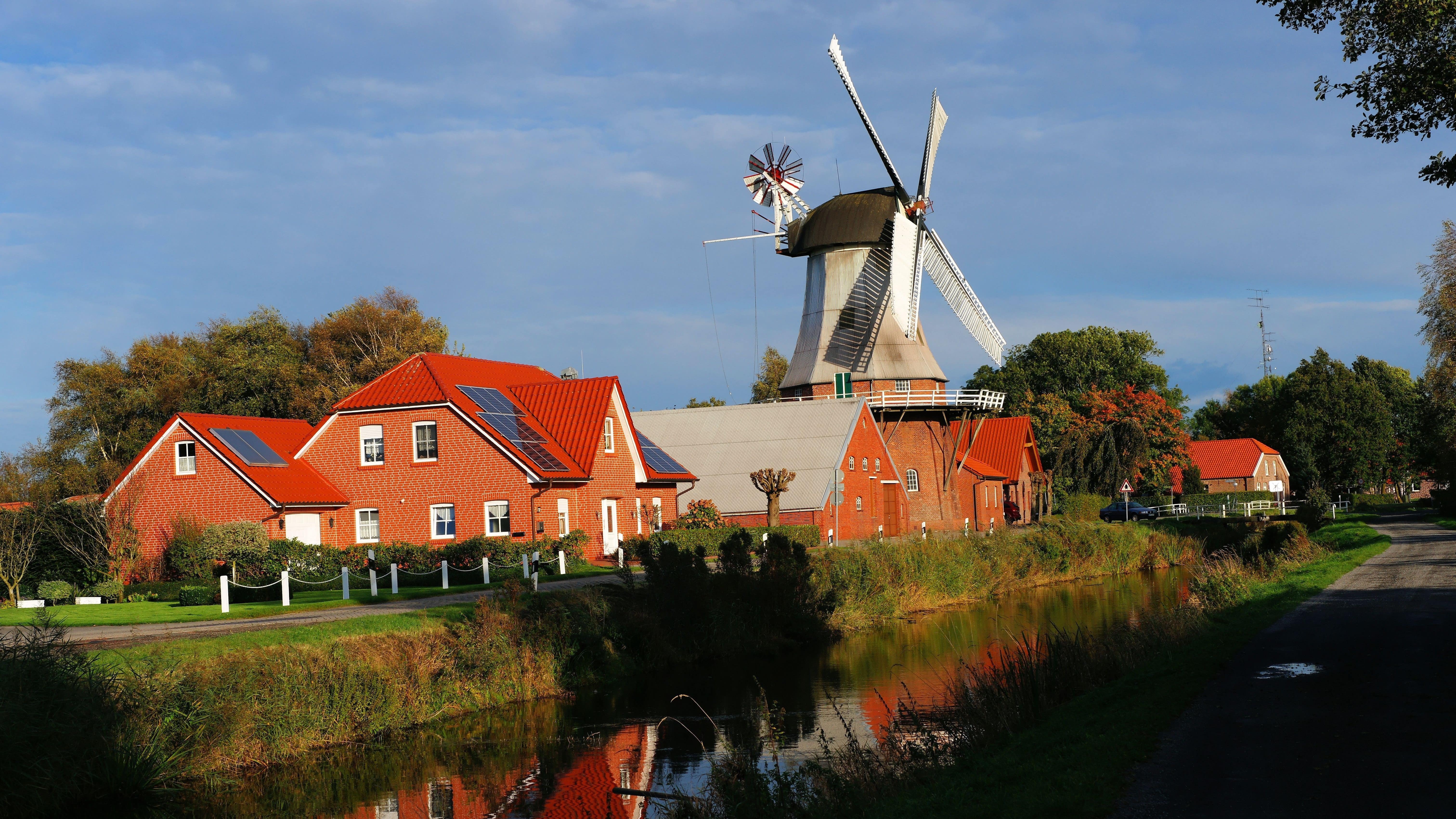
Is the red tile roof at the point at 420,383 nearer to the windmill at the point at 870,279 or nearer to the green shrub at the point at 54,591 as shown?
the green shrub at the point at 54,591

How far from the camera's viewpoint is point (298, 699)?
1609cm

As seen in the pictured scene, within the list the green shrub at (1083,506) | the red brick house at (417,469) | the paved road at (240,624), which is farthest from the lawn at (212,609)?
the green shrub at (1083,506)

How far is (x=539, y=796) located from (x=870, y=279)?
40.8m

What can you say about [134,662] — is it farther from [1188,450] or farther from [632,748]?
[1188,450]

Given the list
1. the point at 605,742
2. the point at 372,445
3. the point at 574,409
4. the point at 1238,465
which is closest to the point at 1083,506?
the point at 574,409

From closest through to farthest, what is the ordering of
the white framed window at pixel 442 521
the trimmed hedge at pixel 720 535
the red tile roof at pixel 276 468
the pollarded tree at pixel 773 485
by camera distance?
the trimmed hedge at pixel 720 535 → the red tile roof at pixel 276 468 → the white framed window at pixel 442 521 → the pollarded tree at pixel 773 485

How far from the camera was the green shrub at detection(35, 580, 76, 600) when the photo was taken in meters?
28.5

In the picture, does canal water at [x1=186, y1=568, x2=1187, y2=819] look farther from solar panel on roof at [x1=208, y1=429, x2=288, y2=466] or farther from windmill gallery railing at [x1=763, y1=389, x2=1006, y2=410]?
windmill gallery railing at [x1=763, y1=389, x2=1006, y2=410]

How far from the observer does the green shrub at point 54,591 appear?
93.5 ft

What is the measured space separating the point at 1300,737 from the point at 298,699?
12587 mm

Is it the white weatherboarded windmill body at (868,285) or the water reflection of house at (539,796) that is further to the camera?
the white weatherboarded windmill body at (868,285)

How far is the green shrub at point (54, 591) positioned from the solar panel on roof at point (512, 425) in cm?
1180

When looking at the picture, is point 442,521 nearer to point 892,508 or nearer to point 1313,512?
point 892,508

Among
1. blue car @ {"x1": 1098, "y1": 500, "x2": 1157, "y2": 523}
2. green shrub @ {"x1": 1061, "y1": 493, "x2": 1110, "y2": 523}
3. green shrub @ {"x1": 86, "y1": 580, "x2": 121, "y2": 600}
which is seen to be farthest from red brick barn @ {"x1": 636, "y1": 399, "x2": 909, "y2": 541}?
green shrub @ {"x1": 86, "y1": 580, "x2": 121, "y2": 600}
